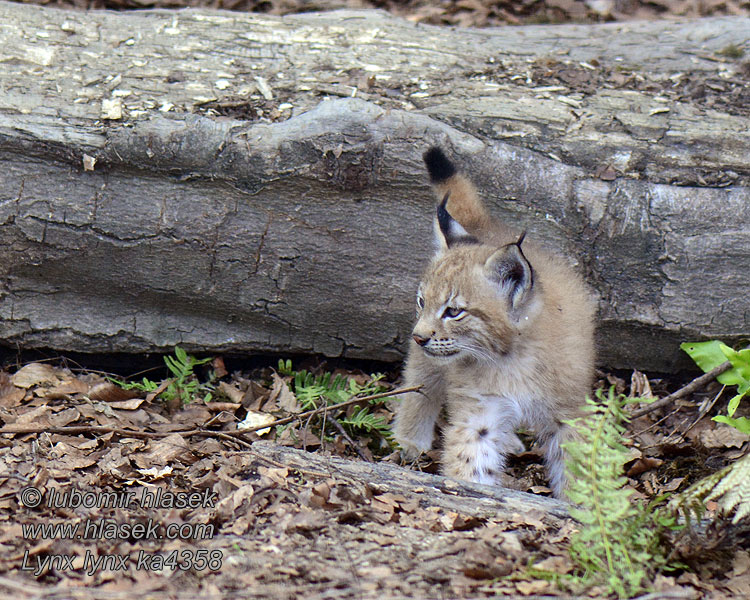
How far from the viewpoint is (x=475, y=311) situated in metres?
4.62

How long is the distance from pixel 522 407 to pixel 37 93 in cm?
372

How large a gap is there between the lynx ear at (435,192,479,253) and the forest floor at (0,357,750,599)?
4.09 feet

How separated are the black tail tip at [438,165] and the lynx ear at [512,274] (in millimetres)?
750

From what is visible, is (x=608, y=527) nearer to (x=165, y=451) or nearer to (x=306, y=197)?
(x=165, y=451)

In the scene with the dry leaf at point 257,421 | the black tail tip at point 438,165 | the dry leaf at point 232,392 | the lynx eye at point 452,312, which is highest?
the black tail tip at point 438,165

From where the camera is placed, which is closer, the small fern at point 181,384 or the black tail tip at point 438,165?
the black tail tip at point 438,165

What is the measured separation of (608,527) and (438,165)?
2.47 metres

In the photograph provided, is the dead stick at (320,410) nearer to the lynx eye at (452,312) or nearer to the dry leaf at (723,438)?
the lynx eye at (452,312)

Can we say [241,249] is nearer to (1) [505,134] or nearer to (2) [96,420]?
(2) [96,420]

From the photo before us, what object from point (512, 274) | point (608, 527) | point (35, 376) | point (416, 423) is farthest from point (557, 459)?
point (35, 376)

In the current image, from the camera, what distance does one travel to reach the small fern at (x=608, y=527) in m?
3.16

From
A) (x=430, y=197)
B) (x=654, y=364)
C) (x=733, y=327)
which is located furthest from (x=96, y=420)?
(x=733, y=327)

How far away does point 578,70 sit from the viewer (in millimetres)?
6348

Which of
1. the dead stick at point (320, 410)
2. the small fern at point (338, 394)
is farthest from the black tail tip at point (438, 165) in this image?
the small fern at point (338, 394)
